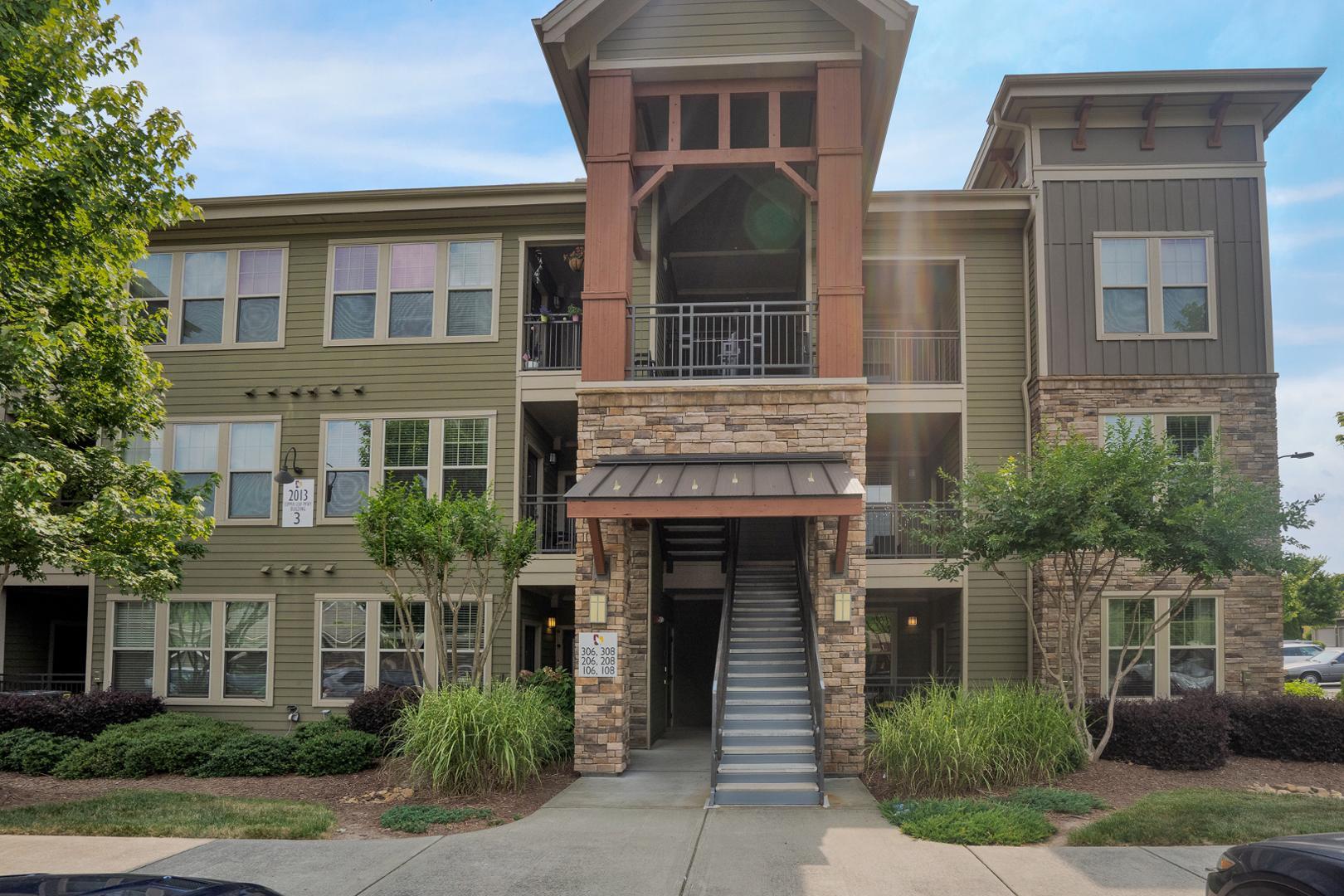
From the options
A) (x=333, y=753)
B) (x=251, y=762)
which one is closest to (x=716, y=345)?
(x=333, y=753)

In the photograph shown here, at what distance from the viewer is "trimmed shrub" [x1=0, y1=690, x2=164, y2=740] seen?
16.1 metres

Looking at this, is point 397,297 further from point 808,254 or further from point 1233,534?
point 1233,534

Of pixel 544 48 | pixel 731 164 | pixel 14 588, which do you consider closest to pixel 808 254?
pixel 731 164

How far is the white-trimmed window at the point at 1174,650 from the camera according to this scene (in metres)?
16.8

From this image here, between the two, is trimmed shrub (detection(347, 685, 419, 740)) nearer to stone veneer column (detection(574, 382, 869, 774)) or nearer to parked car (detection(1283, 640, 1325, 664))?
stone veneer column (detection(574, 382, 869, 774))

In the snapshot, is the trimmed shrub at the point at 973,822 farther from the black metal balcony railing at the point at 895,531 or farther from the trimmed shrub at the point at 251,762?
the trimmed shrub at the point at 251,762

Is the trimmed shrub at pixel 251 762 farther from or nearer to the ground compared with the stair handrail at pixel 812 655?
nearer to the ground

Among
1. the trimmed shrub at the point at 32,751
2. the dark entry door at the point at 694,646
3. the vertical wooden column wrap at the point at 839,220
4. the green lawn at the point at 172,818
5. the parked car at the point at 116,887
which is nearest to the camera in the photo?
the parked car at the point at 116,887

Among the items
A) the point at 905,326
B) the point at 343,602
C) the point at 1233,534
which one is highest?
the point at 905,326

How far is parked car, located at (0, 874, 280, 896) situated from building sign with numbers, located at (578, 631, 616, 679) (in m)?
8.90

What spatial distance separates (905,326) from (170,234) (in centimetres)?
1332

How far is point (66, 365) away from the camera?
458 inches

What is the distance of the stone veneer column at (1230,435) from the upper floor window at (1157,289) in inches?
34.4

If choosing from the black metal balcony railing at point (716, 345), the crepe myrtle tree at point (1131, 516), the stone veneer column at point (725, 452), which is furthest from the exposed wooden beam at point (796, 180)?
the crepe myrtle tree at point (1131, 516)
